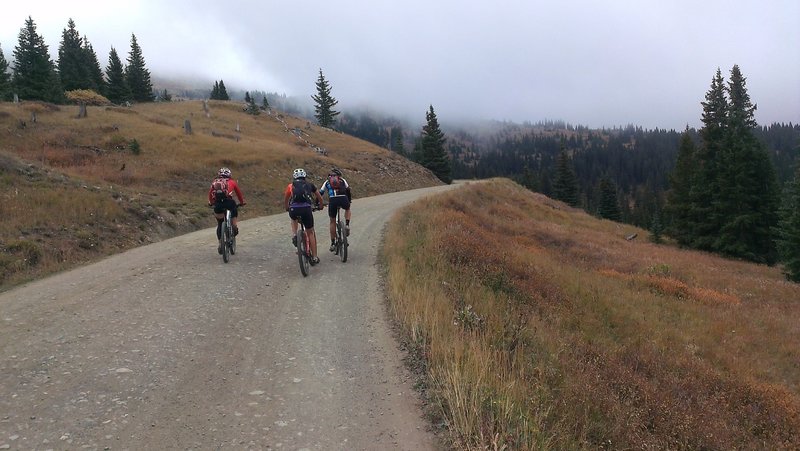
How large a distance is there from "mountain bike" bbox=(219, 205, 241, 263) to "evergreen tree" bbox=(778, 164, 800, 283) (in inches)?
1263

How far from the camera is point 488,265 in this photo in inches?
435

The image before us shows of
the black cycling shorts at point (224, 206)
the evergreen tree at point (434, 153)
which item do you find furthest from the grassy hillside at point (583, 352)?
the evergreen tree at point (434, 153)

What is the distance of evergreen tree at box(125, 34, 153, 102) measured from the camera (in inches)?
3098

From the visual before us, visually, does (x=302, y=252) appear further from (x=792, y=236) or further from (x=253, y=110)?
(x=253, y=110)

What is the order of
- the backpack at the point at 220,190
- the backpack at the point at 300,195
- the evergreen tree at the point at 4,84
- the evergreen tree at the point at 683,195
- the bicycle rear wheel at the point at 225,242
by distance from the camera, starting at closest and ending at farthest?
the backpack at the point at 300,195
the bicycle rear wheel at the point at 225,242
the backpack at the point at 220,190
the evergreen tree at the point at 683,195
the evergreen tree at the point at 4,84

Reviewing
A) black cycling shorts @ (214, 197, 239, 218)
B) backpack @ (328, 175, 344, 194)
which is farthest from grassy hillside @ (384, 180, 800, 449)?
black cycling shorts @ (214, 197, 239, 218)

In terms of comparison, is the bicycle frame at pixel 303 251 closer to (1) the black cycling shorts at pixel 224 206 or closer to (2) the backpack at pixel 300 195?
(2) the backpack at pixel 300 195

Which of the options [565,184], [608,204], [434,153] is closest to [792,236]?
[434,153]

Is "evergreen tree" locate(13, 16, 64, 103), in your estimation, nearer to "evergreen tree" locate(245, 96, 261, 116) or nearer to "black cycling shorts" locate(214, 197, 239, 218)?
"evergreen tree" locate(245, 96, 261, 116)

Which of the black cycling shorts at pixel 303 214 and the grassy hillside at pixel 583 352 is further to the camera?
the black cycling shorts at pixel 303 214

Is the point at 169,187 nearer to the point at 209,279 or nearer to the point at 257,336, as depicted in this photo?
the point at 209,279

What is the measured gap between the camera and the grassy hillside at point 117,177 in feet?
40.0

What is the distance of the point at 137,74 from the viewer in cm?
7994

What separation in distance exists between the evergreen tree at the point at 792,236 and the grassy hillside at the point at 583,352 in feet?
44.9
